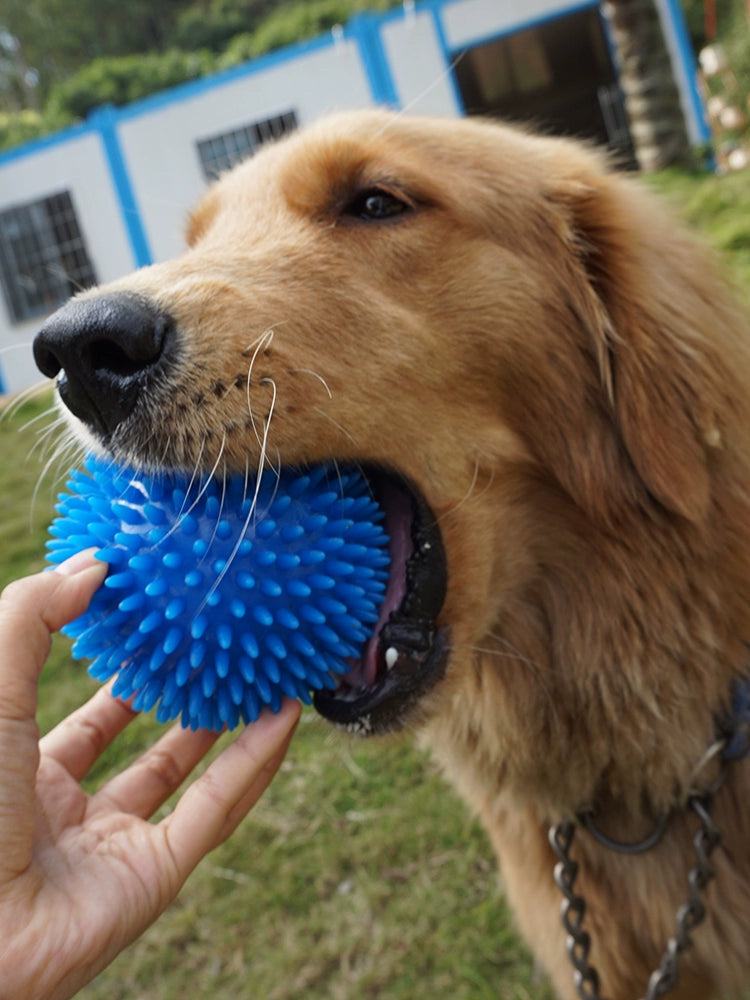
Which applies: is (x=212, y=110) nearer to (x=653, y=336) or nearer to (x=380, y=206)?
(x=380, y=206)

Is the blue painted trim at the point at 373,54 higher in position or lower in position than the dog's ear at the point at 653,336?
higher

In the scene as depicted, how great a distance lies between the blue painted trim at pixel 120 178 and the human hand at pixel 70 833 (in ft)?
56.2

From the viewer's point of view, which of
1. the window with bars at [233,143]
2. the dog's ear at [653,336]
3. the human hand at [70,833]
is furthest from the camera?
the window with bars at [233,143]

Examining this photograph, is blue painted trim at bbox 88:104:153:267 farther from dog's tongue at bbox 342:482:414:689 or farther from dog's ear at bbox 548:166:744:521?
dog's tongue at bbox 342:482:414:689

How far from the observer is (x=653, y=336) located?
208 cm

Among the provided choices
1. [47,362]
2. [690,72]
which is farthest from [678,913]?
A: [690,72]

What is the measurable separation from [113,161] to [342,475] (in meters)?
18.3

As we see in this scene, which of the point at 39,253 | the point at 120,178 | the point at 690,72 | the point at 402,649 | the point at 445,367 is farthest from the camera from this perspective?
the point at 39,253

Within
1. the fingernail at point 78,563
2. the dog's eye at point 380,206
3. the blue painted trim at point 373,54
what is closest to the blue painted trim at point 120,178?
the blue painted trim at point 373,54

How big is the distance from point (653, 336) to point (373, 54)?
16021 mm

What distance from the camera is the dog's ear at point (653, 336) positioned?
79.3 inches

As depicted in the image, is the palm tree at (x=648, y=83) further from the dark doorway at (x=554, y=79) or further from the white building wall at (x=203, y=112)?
the white building wall at (x=203, y=112)

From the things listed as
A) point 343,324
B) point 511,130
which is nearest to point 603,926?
point 343,324

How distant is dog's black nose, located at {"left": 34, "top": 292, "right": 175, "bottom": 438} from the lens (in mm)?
1608
